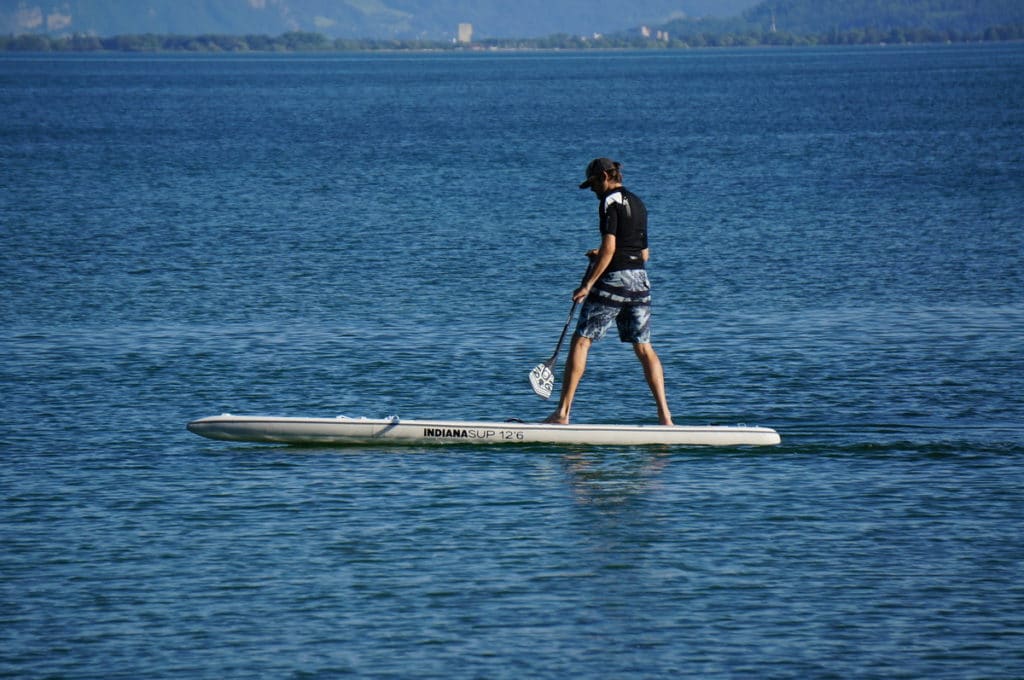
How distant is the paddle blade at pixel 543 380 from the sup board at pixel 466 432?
57 cm

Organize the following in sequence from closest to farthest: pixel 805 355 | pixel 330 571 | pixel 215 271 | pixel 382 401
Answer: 1. pixel 330 571
2. pixel 382 401
3. pixel 805 355
4. pixel 215 271

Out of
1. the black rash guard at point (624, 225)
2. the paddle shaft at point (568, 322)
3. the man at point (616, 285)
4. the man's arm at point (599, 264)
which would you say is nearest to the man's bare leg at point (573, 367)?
the man at point (616, 285)

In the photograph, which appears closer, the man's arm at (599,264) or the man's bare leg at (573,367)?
the man's arm at (599,264)

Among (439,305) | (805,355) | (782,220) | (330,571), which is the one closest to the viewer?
(330,571)

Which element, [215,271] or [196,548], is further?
[215,271]

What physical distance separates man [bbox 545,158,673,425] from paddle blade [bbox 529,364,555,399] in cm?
50

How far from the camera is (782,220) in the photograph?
124ft

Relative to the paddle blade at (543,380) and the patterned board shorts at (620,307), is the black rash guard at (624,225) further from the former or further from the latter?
the paddle blade at (543,380)

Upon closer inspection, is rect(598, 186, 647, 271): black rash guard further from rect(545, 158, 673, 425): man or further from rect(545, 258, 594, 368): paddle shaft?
rect(545, 258, 594, 368): paddle shaft

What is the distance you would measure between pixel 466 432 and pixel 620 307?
1.79 metres

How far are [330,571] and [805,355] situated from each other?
9.67 meters

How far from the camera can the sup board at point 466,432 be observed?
48.8 feet

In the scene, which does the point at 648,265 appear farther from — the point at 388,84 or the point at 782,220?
the point at 388,84

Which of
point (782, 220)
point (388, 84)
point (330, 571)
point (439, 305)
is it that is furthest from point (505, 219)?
point (388, 84)
